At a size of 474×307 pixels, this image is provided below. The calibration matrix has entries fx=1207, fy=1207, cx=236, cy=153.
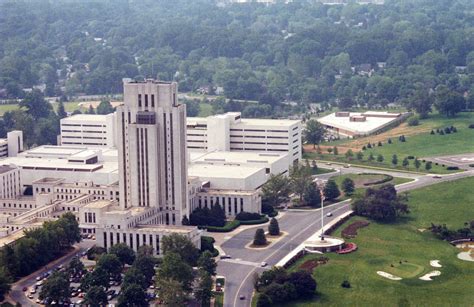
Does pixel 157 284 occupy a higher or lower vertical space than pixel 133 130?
lower

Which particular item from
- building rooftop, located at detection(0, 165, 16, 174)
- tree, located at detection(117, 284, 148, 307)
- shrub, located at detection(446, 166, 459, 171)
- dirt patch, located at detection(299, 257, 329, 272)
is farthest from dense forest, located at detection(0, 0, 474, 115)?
tree, located at detection(117, 284, 148, 307)

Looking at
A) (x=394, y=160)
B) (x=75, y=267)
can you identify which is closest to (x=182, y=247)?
(x=75, y=267)

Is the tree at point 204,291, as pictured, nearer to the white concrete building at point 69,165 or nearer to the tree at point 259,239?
the tree at point 259,239

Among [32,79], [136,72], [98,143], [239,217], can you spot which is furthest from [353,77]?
[239,217]

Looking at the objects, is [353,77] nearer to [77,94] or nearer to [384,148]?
[77,94]

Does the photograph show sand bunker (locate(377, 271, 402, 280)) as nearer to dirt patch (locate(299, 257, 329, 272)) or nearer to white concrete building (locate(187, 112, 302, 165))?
dirt patch (locate(299, 257, 329, 272))

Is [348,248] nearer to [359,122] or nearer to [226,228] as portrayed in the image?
[226,228]

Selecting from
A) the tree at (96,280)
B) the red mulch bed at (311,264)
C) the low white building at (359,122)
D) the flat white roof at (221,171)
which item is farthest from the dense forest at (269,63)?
the tree at (96,280)
